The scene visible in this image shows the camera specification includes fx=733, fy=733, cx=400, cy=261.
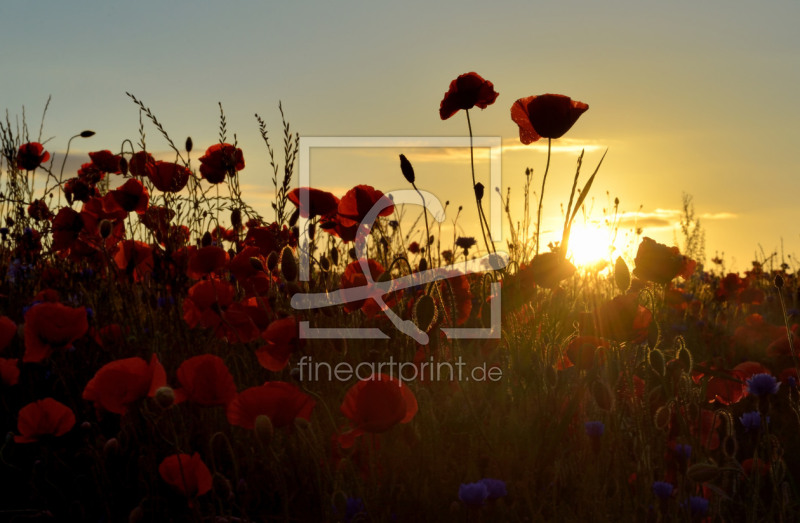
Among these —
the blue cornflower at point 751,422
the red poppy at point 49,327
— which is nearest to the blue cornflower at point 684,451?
the blue cornflower at point 751,422

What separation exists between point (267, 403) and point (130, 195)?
178 cm

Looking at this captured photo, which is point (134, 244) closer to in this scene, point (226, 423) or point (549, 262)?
point (226, 423)

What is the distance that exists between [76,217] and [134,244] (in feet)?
1.39

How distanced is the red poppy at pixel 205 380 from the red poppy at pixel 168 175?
1476mm

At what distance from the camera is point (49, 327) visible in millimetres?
2248

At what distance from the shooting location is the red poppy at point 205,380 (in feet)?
5.91

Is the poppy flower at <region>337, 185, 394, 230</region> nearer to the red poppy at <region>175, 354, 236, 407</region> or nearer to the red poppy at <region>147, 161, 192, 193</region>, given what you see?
the red poppy at <region>147, 161, 192, 193</region>

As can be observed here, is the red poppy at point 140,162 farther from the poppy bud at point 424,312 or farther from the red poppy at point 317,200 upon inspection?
the poppy bud at point 424,312

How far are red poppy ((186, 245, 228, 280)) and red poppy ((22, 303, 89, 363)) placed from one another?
52 cm

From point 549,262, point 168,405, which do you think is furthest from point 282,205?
point 168,405

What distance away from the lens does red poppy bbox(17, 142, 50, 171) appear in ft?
13.1

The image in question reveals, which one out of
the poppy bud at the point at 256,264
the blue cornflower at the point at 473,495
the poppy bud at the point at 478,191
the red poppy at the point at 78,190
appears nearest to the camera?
the blue cornflower at the point at 473,495

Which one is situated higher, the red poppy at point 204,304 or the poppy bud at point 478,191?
the poppy bud at point 478,191

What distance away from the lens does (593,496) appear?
172 centimetres
